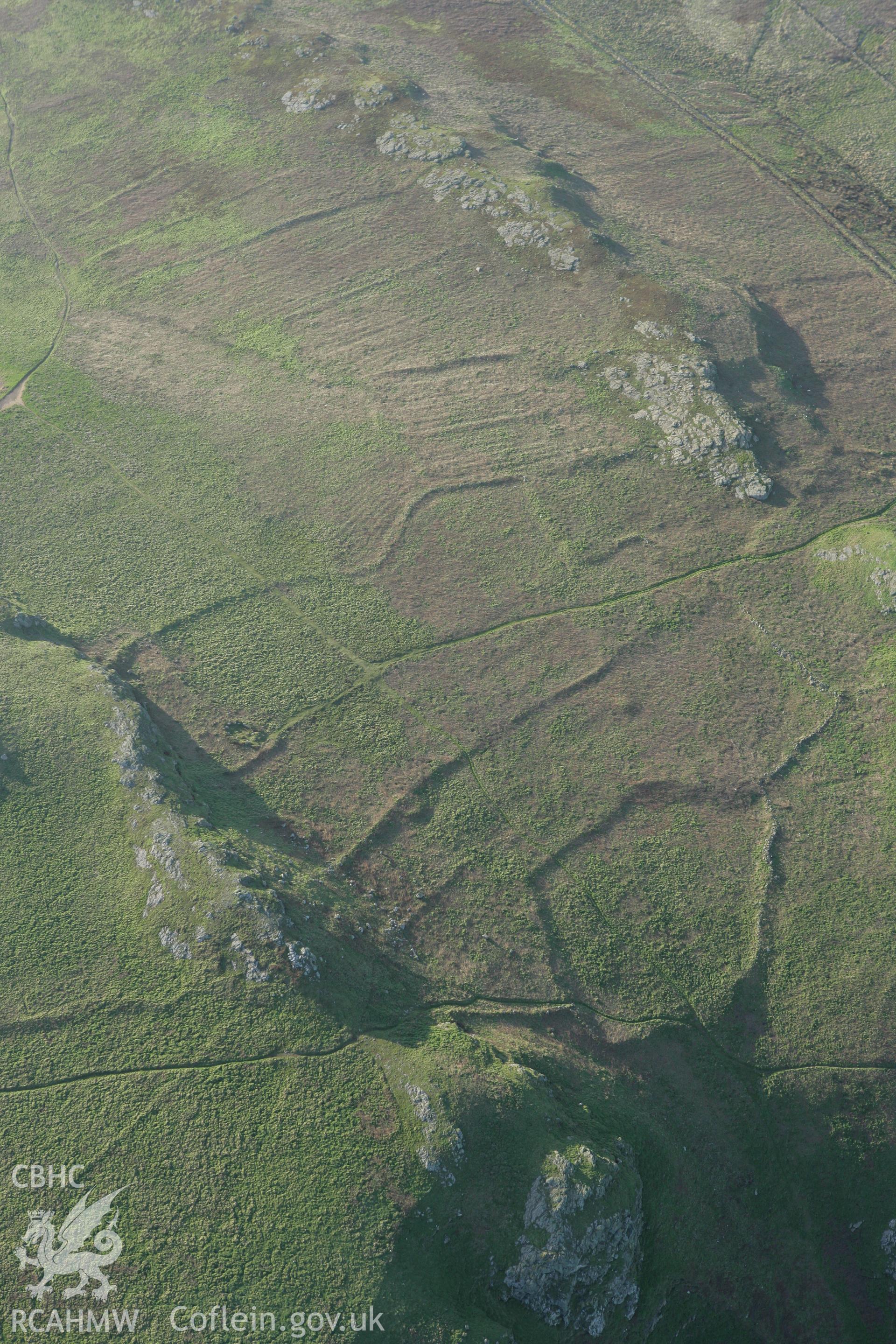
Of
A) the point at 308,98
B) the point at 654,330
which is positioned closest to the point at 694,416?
the point at 654,330

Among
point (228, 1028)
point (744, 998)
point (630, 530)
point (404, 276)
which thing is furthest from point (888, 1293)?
point (404, 276)

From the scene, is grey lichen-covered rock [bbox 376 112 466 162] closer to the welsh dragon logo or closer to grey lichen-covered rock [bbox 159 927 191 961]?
grey lichen-covered rock [bbox 159 927 191 961]

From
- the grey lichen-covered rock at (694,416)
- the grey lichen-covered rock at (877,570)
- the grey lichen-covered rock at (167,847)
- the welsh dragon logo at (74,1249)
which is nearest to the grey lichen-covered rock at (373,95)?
the grey lichen-covered rock at (694,416)

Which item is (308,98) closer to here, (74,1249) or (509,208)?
(509,208)

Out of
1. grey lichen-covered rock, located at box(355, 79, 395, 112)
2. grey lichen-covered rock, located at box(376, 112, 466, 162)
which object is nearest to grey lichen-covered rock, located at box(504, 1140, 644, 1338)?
grey lichen-covered rock, located at box(376, 112, 466, 162)

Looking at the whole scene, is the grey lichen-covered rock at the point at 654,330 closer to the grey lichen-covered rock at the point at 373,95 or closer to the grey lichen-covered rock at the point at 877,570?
the grey lichen-covered rock at the point at 877,570

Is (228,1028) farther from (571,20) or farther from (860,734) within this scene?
(571,20)
